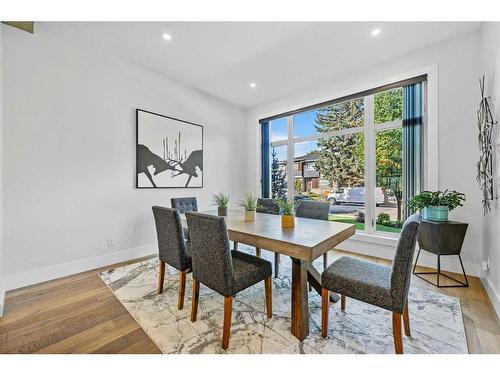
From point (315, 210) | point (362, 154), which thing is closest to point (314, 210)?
point (315, 210)

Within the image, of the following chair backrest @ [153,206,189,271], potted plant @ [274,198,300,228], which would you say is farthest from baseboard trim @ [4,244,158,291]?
potted plant @ [274,198,300,228]

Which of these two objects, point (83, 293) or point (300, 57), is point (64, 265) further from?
point (300, 57)

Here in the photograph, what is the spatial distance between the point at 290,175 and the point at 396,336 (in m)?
3.36

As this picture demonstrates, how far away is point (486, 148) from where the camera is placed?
2154 millimetres

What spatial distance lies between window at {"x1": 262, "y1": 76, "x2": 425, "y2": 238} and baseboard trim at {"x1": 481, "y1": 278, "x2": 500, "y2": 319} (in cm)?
105

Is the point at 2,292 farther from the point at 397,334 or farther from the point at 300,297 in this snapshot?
the point at 397,334

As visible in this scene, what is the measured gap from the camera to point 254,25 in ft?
7.85

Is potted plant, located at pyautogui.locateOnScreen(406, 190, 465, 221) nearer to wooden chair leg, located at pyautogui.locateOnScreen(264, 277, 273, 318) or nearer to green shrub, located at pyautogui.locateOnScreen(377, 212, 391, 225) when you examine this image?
green shrub, located at pyautogui.locateOnScreen(377, 212, 391, 225)

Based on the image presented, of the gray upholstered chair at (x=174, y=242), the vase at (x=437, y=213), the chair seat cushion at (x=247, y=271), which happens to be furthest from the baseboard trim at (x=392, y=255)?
the gray upholstered chair at (x=174, y=242)

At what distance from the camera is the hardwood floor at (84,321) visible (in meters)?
1.48

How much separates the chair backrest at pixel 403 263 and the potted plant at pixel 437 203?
1.48 meters

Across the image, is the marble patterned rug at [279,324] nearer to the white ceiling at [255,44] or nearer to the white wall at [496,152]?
the white wall at [496,152]

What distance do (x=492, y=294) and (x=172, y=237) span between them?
9.76 ft
